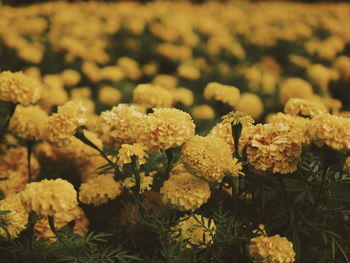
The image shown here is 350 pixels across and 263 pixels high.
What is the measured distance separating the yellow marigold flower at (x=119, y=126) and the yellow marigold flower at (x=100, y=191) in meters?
0.20

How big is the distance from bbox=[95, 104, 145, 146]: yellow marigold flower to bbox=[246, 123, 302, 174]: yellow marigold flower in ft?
1.42

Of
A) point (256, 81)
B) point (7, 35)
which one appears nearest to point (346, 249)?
point (256, 81)

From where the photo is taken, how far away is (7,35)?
4.11 m

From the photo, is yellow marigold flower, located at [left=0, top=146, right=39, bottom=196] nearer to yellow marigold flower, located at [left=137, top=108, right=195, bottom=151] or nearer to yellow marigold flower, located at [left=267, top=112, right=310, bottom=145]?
yellow marigold flower, located at [left=137, top=108, right=195, bottom=151]

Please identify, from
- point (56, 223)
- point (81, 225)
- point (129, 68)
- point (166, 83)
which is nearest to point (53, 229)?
point (56, 223)

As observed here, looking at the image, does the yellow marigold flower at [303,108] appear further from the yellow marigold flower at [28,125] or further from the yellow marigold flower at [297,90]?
the yellow marigold flower at [297,90]

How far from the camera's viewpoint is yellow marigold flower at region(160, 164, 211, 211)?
147 cm

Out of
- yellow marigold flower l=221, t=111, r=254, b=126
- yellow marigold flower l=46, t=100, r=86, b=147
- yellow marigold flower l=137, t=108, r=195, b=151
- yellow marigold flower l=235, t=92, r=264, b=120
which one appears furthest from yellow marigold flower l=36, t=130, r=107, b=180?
yellow marigold flower l=235, t=92, r=264, b=120

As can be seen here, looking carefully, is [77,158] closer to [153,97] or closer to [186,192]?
[153,97]

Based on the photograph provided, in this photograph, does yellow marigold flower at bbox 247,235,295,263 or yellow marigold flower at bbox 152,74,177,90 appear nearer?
yellow marigold flower at bbox 247,235,295,263

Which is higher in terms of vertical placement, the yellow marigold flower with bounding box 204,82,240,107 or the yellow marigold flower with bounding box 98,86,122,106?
the yellow marigold flower with bounding box 204,82,240,107

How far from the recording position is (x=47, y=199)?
4.20 feet

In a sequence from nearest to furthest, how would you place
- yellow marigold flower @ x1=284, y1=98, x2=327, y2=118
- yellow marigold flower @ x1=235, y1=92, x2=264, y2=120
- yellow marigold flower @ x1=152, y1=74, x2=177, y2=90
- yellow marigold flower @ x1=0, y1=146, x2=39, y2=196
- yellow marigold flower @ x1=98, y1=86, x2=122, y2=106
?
yellow marigold flower @ x1=284, y1=98, x2=327, y2=118
yellow marigold flower @ x1=0, y1=146, x2=39, y2=196
yellow marigold flower @ x1=235, y1=92, x2=264, y2=120
yellow marigold flower @ x1=98, y1=86, x2=122, y2=106
yellow marigold flower @ x1=152, y1=74, x2=177, y2=90

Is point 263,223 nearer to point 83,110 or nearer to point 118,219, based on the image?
point 118,219
